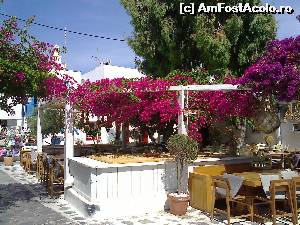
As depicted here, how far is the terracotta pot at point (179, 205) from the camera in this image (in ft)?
28.8

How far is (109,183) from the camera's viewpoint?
8742 millimetres

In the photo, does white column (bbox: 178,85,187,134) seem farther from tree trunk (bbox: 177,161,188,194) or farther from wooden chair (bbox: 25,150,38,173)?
wooden chair (bbox: 25,150,38,173)

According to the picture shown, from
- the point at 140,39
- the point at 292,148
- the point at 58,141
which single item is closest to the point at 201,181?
the point at 140,39

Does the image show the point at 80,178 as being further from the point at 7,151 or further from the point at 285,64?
the point at 7,151

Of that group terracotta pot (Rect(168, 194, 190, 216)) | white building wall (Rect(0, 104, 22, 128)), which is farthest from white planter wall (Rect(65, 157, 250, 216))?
white building wall (Rect(0, 104, 22, 128))

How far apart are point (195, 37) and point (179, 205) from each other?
8.03 meters

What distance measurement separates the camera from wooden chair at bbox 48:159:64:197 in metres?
11.3

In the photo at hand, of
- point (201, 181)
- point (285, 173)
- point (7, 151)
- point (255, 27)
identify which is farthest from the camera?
point (7, 151)

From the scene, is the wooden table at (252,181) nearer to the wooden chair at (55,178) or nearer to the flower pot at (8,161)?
the wooden chair at (55,178)

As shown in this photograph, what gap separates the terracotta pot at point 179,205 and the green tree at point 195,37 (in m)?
7.23

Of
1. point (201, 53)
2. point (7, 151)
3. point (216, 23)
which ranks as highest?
point (216, 23)

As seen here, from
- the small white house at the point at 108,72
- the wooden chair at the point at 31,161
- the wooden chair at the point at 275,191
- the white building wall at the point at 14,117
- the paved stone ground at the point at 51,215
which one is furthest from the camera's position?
the white building wall at the point at 14,117

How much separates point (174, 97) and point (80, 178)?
2.99 m

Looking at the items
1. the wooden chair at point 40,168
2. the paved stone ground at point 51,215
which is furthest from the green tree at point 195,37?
the paved stone ground at point 51,215
